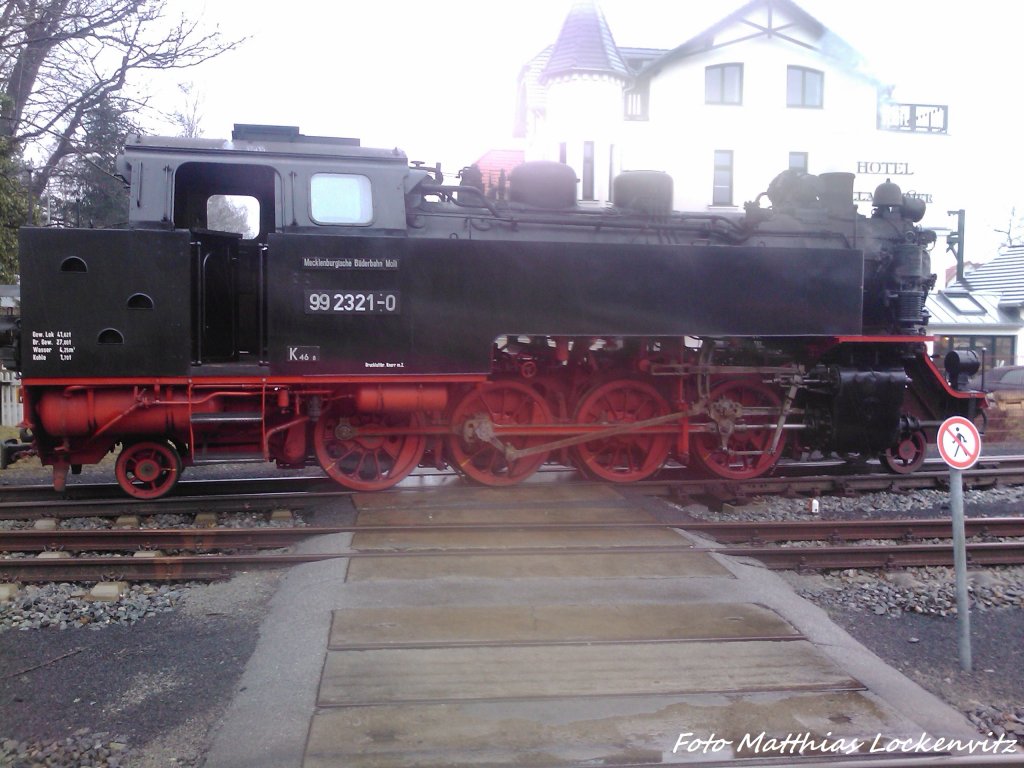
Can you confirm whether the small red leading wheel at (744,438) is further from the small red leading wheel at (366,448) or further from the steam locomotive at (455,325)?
the small red leading wheel at (366,448)

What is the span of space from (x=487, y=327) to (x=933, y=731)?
202 inches

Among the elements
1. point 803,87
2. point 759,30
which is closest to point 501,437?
point 803,87

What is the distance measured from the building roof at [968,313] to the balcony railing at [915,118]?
210 inches

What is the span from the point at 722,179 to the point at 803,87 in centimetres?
530

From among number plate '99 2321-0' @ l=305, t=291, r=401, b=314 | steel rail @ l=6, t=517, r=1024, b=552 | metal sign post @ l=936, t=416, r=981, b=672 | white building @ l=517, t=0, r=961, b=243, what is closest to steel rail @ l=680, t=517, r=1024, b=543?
steel rail @ l=6, t=517, r=1024, b=552

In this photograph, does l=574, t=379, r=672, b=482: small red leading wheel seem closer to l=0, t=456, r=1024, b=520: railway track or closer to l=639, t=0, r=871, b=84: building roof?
l=0, t=456, r=1024, b=520: railway track

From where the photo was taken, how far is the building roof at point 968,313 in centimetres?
2661

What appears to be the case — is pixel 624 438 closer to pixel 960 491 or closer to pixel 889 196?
pixel 889 196

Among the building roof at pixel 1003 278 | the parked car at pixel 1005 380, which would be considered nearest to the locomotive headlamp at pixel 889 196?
the parked car at pixel 1005 380

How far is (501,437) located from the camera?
881cm

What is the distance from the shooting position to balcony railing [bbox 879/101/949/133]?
26070 millimetres

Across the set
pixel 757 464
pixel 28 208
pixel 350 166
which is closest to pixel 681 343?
pixel 757 464

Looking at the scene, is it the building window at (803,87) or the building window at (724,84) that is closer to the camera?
the building window at (724,84)

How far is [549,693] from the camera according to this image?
4.34m
